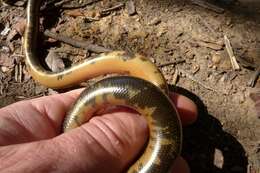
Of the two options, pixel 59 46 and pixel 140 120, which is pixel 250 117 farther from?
pixel 59 46

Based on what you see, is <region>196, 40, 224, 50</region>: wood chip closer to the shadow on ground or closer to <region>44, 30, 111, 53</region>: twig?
the shadow on ground

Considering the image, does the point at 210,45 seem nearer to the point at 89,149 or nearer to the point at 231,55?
the point at 231,55

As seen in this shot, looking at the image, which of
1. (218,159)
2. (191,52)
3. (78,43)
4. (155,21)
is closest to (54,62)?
(78,43)

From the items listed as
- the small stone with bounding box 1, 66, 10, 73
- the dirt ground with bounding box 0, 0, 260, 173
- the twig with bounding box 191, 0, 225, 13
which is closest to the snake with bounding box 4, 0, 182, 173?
the dirt ground with bounding box 0, 0, 260, 173

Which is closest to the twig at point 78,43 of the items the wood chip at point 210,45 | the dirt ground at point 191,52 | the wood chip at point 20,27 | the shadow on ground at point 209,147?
the dirt ground at point 191,52

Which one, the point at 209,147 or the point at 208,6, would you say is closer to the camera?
the point at 209,147

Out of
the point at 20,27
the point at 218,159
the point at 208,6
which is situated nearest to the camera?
the point at 218,159

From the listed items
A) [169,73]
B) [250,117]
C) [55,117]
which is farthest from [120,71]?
[250,117]

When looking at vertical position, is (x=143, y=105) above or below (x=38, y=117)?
above
